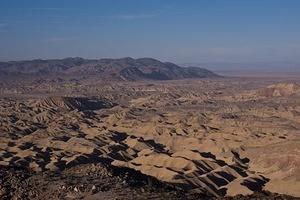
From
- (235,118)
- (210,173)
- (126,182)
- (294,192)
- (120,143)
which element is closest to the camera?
(126,182)

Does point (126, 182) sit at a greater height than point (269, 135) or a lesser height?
greater

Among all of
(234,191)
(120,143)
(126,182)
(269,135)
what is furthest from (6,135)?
(126,182)

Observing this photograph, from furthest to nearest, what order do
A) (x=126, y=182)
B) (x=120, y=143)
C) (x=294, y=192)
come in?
(x=120, y=143), (x=294, y=192), (x=126, y=182)

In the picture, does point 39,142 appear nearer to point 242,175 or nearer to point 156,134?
point 156,134
